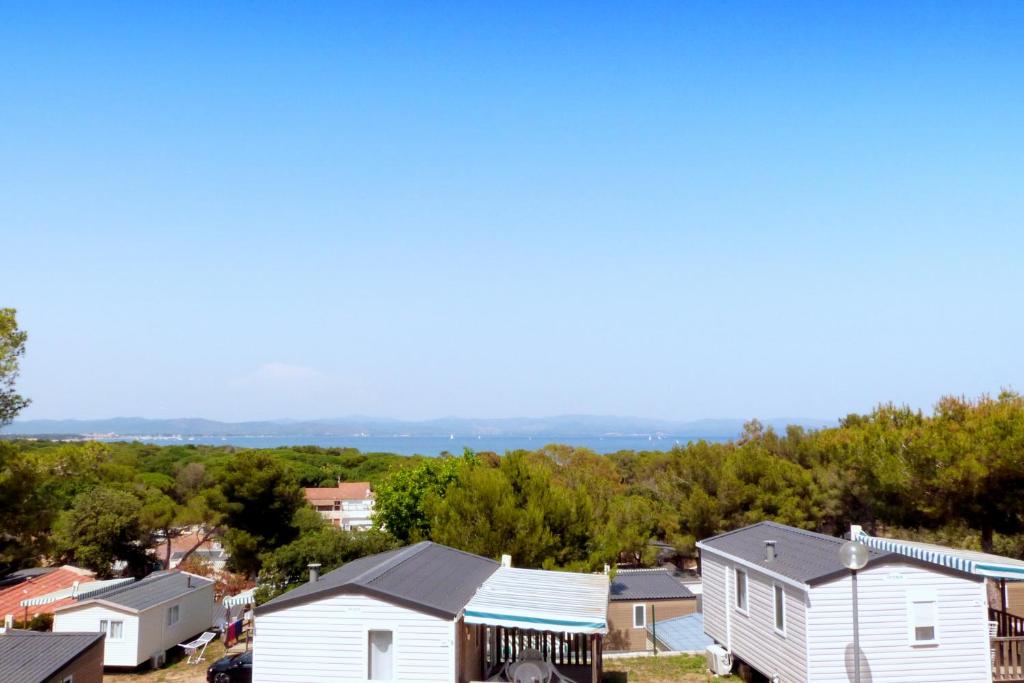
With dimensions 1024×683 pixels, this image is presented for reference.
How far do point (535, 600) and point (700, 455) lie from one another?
2069 centimetres

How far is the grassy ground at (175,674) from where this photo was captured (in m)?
18.1

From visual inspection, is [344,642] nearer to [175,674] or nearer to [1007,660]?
[175,674]

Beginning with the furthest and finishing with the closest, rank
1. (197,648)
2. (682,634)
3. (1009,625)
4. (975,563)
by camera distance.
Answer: (197,648) → (682,634) → (1009,625) → (975,563)

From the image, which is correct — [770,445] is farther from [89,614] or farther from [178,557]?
[178,557]

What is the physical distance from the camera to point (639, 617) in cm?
2205

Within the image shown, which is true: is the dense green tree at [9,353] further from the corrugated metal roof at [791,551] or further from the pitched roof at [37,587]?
the corrugated metal roof at [791,551]

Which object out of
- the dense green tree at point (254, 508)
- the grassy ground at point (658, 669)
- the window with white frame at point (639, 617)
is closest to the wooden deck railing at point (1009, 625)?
the grassy ground at point (658, 669)

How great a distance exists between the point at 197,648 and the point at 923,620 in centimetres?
1845

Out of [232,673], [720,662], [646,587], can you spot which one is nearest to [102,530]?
[232,673]

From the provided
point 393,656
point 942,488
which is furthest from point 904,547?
point 393,656

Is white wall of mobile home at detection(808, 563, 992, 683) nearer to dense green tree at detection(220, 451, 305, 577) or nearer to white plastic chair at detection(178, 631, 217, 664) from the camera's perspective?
white plastic chair at detection(178, 631, 217, 664)

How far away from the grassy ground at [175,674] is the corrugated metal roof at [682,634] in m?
10.8

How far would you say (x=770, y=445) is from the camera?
121ft

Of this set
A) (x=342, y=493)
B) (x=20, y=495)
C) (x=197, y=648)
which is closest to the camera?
(x=20, y=495)
